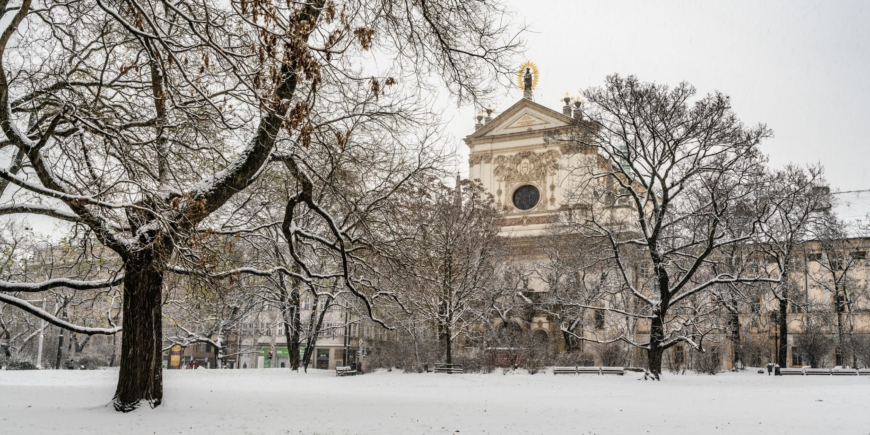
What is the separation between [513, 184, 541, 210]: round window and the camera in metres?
53.6

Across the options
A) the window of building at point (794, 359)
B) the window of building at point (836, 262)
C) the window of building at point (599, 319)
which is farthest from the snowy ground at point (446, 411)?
the window of building at point (794, 359)

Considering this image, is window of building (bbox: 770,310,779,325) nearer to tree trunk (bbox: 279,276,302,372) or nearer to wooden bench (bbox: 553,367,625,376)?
wooden bench (bbox: 553,367,625,376)

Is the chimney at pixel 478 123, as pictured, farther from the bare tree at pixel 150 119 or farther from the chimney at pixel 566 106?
the bare tree at pixel 150 119

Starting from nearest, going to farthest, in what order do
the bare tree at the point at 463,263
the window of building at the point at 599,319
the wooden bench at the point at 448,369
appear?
1. the bare tree at the point at 463,263
2. the wooden bench at the point at 448,369
3. the window of building at the point at 599,319

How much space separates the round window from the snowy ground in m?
34.2

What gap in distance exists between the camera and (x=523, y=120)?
178ft

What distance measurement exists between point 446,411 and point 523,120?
43506mm

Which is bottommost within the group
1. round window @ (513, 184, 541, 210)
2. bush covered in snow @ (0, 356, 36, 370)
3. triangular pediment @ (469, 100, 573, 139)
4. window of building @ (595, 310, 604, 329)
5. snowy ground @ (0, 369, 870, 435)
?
bush covered in snow @ (0, 356, 36, 370)

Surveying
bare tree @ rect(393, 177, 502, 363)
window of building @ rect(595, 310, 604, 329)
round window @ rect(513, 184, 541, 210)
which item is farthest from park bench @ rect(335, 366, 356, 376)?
round window @ rect(513, 184, 541, 210)

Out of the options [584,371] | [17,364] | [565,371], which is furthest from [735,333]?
[17,364]

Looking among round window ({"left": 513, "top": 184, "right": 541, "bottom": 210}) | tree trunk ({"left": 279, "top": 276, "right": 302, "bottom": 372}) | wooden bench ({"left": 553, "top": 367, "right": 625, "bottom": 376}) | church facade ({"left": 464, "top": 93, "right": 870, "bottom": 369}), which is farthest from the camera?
round window ({"left": 513, "top": 184, "right": 541, "bottom": 210})

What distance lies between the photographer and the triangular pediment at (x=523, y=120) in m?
53.0

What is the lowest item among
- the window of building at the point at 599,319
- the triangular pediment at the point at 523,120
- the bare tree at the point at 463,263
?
the window of building at the point at 599,319

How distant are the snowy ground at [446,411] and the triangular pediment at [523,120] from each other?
1398 inches
